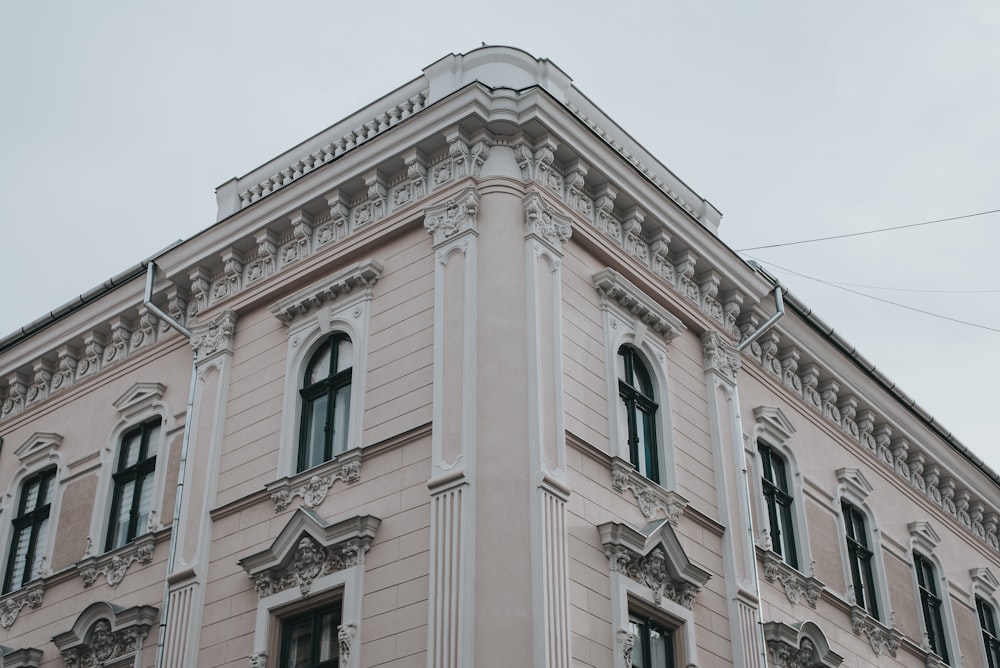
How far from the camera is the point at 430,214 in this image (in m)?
17.9

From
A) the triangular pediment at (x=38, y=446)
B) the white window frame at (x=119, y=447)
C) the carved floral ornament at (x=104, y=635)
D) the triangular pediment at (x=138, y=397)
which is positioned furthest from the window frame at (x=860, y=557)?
the triangular pediment at (x=38, y=446)

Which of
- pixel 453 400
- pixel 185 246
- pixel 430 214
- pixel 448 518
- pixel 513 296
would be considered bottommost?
pixel 448 518

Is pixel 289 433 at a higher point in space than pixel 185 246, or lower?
lower

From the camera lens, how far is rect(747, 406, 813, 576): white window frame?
20009mm

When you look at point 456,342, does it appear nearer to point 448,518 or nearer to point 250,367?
point 448,518

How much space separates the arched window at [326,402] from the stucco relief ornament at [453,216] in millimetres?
1933

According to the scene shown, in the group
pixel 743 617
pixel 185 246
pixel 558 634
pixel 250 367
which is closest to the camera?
pixel 558 634

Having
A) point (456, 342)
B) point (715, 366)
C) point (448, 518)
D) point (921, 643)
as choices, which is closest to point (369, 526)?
point (448, 518)

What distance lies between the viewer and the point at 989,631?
86.0 feet

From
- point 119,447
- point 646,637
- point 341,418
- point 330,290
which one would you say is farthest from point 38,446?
point 646,637

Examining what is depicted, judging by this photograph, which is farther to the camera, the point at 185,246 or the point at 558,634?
the point at 185,246

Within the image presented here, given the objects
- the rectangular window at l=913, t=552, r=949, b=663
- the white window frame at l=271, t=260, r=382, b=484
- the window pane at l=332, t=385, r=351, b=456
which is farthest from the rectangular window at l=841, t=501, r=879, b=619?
the white window frame at l=271, t=260, r=382, b=484

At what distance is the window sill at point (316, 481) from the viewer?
16.8 m

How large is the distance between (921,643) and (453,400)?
10.9 m
